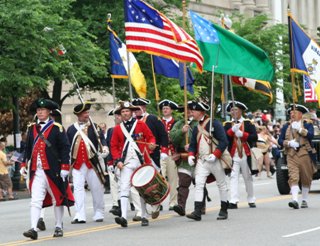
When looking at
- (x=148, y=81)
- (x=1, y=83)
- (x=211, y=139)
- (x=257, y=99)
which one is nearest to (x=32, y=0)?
(x=1, y=83)

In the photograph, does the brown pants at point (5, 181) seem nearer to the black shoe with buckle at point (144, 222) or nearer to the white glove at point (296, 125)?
the white glove at point (296, 125)

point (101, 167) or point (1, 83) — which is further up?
point (1, 83)

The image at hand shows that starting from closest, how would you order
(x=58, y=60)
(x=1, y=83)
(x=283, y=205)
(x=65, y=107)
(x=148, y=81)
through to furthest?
(x=283, y=205), (x=1, y=83), (x=58, y=60), (x=148, y=81), (x=65, y=107)

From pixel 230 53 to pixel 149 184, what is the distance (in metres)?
3.81

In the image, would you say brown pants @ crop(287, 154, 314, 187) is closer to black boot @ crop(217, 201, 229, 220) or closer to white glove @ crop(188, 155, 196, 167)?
black boot @ crop(217, 201, 229, 220)

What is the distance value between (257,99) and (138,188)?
37679mm

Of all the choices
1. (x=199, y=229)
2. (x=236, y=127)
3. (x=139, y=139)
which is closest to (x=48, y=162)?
(x=139, y=139)

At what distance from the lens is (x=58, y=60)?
107ft

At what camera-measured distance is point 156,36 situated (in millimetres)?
20062

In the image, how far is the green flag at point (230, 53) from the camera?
766 inches

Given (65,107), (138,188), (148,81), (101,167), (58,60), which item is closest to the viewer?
(138,188)

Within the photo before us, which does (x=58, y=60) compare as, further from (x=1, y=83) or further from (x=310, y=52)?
(x=310, y=52)

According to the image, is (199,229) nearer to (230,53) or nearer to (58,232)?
(58,232)

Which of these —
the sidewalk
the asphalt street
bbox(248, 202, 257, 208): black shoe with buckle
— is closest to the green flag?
bbox(248, 202, 257, 208): black shoe with buckle
